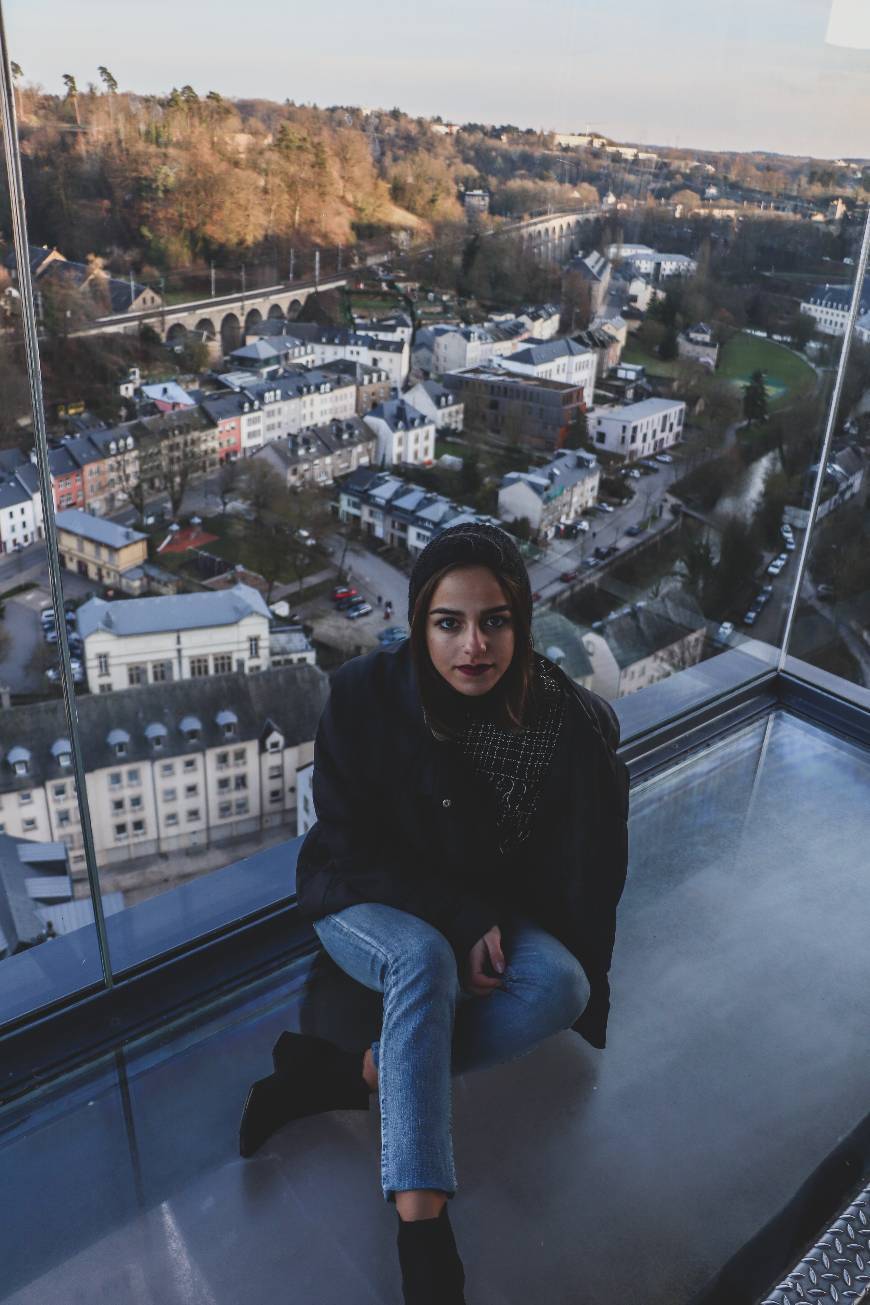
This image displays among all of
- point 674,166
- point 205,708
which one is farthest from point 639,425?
point 205,708

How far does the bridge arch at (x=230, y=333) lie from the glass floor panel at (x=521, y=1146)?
112cm

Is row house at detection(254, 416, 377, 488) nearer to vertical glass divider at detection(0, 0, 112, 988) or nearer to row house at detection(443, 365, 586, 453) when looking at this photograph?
row house at detection(443, 365, 586, 453)

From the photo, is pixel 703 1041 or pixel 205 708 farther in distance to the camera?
pixel 205 708

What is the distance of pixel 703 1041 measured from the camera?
1702mm

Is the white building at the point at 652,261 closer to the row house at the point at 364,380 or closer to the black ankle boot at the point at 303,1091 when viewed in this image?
the row house at the point at 364,380

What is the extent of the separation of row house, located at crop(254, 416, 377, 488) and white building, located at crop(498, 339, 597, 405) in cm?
41

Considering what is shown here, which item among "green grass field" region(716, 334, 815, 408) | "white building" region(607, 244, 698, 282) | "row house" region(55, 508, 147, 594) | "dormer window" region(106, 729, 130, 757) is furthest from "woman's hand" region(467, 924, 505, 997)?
"green grass field" region(716, 334, 815, 408)

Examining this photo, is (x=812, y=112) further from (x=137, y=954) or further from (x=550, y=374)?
(x=137, y=954)

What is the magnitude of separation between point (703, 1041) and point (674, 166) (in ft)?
6.63

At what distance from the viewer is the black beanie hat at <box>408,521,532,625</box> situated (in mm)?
1401

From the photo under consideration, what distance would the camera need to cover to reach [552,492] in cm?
253

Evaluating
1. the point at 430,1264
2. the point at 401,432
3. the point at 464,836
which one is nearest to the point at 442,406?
the point at 401,432

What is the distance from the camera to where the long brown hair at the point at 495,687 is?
145cm

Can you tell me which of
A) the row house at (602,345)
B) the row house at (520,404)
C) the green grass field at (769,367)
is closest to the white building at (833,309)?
the green grass field at (769,367)
